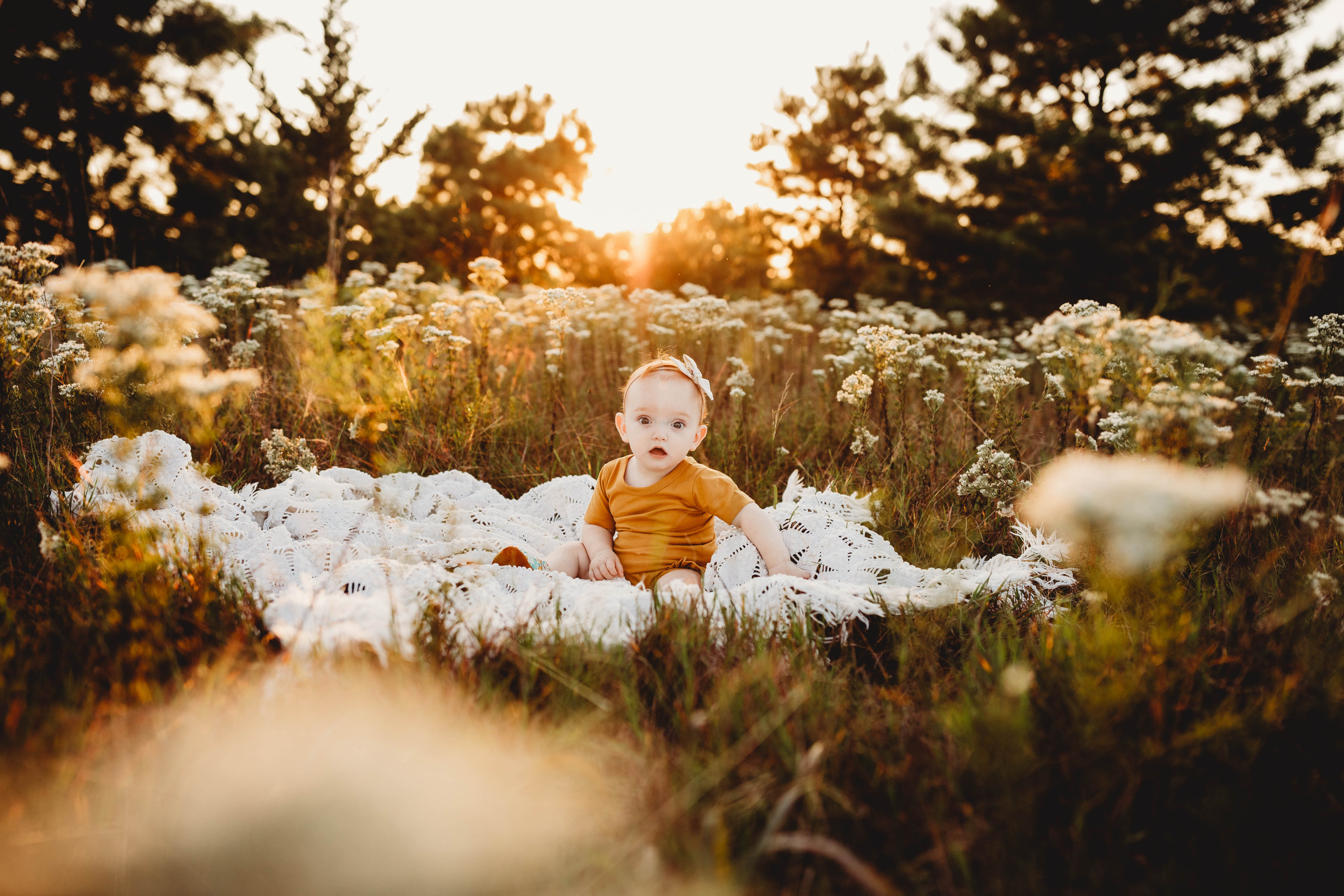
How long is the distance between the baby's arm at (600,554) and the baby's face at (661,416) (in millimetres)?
358

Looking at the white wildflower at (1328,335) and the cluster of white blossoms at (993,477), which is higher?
the white wildflower at (1328,335)

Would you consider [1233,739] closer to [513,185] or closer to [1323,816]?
[1323,816]

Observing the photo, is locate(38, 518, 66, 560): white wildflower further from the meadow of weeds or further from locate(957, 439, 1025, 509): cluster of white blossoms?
locate(957, 439, 1025, 509): cluster of white blossoms

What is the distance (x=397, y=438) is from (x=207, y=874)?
303 centimetres

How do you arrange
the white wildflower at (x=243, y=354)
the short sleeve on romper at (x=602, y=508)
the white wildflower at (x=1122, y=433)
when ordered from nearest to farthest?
1. the white wildflower at (x=1122, y=433)
2. the short sleeve on romper at (x=602, y=508)
3. the white wildflower at (x=243, y=354)

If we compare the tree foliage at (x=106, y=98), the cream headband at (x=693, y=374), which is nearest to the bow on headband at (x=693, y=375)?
the cream headband at (x=693, y=374)

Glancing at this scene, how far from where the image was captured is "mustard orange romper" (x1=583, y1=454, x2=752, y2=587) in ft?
8.66

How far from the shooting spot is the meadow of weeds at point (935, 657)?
1126 millimetres

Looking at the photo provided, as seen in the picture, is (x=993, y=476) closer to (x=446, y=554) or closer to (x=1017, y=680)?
(x=1017, y=680)

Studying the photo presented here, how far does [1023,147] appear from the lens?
10.6 meters

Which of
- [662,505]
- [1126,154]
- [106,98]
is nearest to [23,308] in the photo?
[662,505]

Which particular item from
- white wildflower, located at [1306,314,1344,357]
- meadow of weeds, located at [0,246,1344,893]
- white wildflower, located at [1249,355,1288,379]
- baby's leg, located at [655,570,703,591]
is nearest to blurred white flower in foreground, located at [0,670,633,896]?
meadow of weeds, located at [0,246,1344,893]

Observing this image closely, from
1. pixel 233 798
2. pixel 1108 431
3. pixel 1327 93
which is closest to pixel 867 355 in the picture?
pixel 1108 431

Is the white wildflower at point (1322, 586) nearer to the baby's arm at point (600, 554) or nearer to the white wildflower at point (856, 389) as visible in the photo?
the white wildflower at point (856, 389)
